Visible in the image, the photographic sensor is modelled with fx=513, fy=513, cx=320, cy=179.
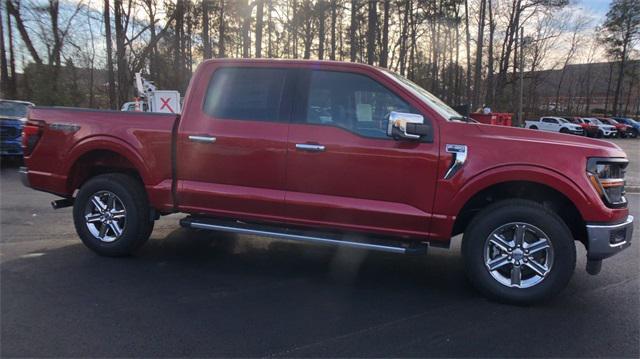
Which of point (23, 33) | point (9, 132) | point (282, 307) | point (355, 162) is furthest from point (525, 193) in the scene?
point (23, 33)

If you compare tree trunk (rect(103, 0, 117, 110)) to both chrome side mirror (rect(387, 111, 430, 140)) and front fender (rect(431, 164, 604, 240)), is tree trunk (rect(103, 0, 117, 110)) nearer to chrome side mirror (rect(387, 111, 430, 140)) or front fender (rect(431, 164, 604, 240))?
chrome side mirror (rect(387, 111, 430, 140))

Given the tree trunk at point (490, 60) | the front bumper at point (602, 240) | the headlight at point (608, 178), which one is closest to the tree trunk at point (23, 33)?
the headlight at point (608, 178)

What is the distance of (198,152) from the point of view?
5.03m

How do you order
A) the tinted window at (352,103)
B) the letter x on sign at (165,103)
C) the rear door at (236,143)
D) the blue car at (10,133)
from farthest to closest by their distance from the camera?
the letter x on sign at (165,103), the blue car at (10,133), the rear door at (236,143), the tinted window at (352,103)

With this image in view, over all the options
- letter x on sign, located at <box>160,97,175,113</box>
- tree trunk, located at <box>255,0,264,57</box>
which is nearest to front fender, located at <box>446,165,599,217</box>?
letter x on sign, located at <box>160,97,175,113</box>

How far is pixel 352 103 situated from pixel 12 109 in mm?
12253

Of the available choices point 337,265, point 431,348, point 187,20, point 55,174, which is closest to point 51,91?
point 187,20

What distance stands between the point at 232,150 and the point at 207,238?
188cm

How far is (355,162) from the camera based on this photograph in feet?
15.0

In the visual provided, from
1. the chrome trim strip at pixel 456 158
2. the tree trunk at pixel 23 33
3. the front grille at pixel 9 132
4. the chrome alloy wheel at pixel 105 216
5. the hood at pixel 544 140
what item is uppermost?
the tree trunk at pixel 23 33

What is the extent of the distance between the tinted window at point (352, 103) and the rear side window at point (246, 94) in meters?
0.35

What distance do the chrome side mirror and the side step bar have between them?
0.97m

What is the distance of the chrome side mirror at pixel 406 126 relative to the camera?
4.28 m

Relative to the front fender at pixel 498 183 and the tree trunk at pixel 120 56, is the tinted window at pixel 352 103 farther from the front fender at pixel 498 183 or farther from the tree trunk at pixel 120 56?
the tree trunk at pixel 120 56
